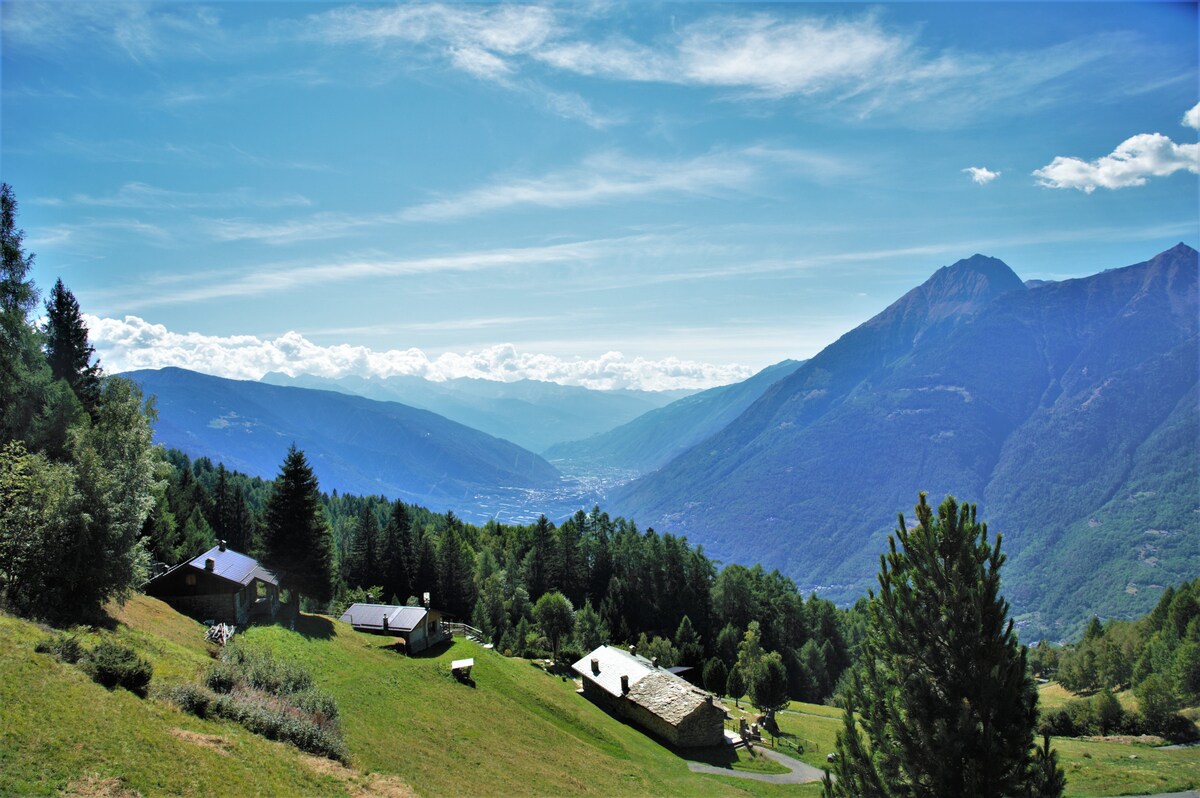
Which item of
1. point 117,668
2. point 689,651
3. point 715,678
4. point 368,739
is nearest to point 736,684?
point 715,678

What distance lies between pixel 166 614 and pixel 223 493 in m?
64.6

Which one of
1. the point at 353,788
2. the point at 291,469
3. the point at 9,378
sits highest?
the point at 9,378

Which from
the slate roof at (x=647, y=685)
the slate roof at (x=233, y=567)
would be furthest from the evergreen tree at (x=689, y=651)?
the slate roof at (x=233, y=567)

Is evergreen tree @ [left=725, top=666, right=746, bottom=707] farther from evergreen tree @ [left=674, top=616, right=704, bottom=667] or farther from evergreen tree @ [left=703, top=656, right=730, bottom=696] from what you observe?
evergreen tree @ [left=674, top=616, right=704, bottom=667]

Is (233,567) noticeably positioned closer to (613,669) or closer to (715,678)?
(613,669)

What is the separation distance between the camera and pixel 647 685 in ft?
169

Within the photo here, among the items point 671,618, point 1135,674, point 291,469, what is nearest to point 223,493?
point 291,469

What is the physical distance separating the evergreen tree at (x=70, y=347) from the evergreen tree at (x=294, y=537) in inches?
625

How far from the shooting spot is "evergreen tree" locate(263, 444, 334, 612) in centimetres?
5278

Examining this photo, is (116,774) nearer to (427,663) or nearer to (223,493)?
(427,663)

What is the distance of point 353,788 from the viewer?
1980 cm

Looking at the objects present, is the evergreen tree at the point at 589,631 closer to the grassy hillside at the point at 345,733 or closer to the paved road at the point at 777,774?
the grassy hillside at the point at 345,733

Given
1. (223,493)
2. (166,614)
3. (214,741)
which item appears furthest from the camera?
(223,493)

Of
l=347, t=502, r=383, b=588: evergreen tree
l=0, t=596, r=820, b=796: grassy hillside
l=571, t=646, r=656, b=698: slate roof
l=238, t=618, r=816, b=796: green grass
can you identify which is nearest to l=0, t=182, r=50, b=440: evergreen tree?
l=0, t=596, r=820, b=796: grassy hillside
